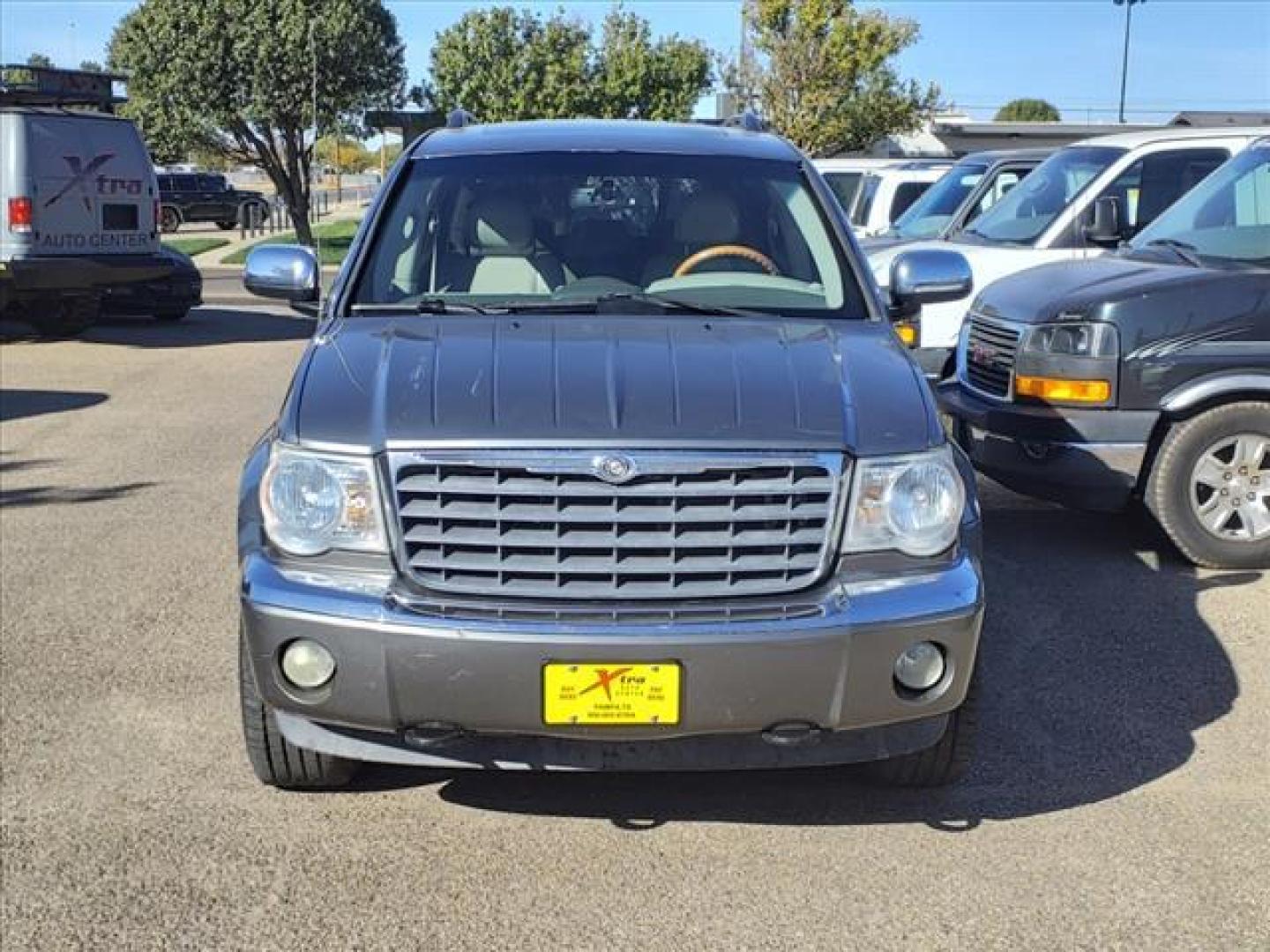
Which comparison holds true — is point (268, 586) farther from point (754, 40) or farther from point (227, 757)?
point (754, 40)

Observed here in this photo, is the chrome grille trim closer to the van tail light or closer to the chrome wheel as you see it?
the chrome wheel

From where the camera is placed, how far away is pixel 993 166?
11914 millimetres

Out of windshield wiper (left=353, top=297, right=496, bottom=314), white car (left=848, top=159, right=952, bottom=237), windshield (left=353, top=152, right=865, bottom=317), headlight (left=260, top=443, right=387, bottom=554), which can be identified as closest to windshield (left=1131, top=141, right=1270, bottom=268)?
windshield (left=353, top=152, right=865, bottom=317)

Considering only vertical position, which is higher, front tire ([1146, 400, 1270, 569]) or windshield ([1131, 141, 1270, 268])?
windshield ([1131, 141, 1270, 268])

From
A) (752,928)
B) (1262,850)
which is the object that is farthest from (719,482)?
(1262,850)

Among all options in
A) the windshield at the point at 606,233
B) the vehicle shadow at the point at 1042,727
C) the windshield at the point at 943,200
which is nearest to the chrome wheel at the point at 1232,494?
the vehicle shadow at the point at 1042,727

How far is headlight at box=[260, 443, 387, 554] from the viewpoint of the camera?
11.7 feet

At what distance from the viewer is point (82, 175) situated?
47.9 feet

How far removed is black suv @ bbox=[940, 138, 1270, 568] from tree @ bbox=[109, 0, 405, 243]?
83.3ft

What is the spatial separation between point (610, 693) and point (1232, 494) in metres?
4.09

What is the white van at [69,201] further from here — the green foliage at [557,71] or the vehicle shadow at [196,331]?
the green foliage at [557,71]

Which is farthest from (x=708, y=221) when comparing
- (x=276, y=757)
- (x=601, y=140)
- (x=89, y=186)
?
(x=89, y=186)

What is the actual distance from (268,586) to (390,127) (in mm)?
33029

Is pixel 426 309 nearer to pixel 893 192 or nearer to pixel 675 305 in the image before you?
pixel 675 305
